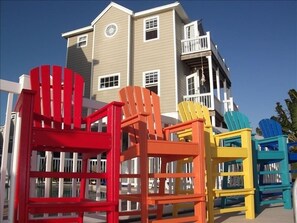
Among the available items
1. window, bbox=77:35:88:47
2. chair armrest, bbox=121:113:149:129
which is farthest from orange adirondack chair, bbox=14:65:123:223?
window, bbox=77:35:88:47

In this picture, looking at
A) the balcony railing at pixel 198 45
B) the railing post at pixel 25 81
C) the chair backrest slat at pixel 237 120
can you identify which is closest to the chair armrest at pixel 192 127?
the railing post at pixel 25 81

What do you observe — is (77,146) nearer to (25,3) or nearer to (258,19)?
(258,19)

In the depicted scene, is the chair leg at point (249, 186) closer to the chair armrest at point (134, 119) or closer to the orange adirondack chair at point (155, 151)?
the orange adirondack chair at point (155, 151)

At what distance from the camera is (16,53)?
20.2m

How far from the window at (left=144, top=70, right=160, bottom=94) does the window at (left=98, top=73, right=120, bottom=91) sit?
1.46m

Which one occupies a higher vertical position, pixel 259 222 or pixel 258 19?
pixel 258 19

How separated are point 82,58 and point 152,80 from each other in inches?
181

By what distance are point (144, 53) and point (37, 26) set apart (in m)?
8.58

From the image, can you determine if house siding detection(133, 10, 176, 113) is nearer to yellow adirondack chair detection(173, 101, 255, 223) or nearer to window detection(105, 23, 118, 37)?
window detection(105, 23, 118, 37)

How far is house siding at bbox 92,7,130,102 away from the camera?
14.8 meters

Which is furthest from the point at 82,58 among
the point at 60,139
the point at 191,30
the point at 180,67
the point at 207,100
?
the point at 60,139

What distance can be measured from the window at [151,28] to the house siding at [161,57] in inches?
7.6

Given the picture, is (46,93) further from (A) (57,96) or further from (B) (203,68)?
(B) (203,68)

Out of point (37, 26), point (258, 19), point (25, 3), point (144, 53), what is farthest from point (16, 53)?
point (258, 19)
